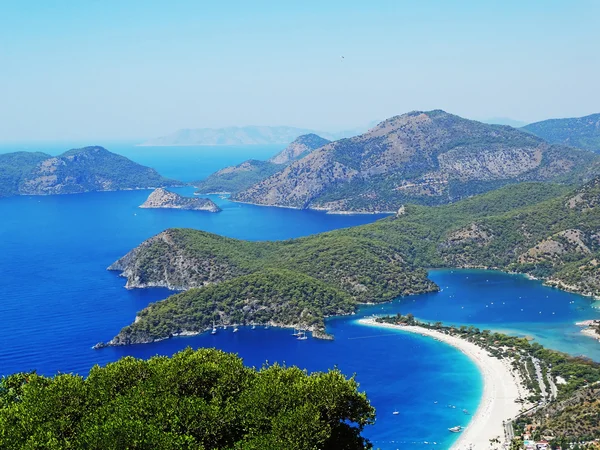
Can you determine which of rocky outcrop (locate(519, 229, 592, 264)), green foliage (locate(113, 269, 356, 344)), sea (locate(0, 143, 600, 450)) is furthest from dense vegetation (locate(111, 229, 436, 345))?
rocky outcrop (locate(519, 229, 592, 264))

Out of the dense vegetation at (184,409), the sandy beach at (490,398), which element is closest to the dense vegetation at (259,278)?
the sandy beach at (490,398)

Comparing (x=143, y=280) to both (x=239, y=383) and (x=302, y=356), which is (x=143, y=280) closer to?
(x=302, y=356)

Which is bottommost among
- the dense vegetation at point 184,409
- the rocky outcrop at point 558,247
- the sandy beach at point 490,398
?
the sandy beach at point 490,398

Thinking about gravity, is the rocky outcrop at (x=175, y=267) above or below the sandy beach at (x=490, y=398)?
above

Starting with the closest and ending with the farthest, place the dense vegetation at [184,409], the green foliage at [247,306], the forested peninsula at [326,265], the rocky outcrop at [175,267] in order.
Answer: the dense vegetation at [184,409] < the green foliage at [247,306] < the forested peninsula at [326,265] < the rocky outcrop at [175,267]

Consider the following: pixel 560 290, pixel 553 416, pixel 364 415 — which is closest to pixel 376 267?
pixel 560 290

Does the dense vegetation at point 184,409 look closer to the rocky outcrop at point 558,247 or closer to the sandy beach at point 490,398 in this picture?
the sandy beach at point 490,398
